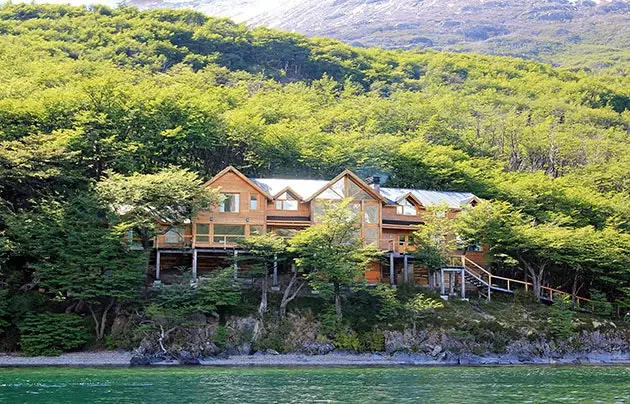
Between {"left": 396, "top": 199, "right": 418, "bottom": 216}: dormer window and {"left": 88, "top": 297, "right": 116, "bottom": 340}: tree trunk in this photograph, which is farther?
{"left": 396, "top": 199, "right": 418, "bottom": 216}: dormer window

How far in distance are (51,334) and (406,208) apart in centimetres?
2253

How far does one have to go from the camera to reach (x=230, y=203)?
44.9 m

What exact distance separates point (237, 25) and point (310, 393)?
111 meters

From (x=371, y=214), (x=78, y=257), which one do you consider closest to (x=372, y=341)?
(x=371, y=214)

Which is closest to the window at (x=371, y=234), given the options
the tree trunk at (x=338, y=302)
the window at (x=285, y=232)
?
the window at (x=285, y=232)

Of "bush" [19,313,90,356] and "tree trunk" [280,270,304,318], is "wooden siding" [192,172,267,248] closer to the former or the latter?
"tree trunk" [280,270,304,318]

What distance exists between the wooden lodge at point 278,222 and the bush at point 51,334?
5986mm

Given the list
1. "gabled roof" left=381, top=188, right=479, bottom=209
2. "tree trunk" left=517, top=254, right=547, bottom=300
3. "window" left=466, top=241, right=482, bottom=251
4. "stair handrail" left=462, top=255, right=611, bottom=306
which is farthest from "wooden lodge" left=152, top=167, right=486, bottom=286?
"tree trunk" left=517, top=254, right=547, bottom=300

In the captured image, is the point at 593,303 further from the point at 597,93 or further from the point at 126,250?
the point at 597,93

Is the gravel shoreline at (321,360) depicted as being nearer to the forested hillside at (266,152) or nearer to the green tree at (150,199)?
the forested hillside at (266,152)

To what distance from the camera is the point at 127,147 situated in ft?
152

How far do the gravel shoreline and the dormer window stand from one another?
461 inches

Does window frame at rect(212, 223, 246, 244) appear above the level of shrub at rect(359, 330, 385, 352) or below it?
above

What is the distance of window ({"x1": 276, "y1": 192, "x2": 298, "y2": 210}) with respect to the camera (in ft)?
151
